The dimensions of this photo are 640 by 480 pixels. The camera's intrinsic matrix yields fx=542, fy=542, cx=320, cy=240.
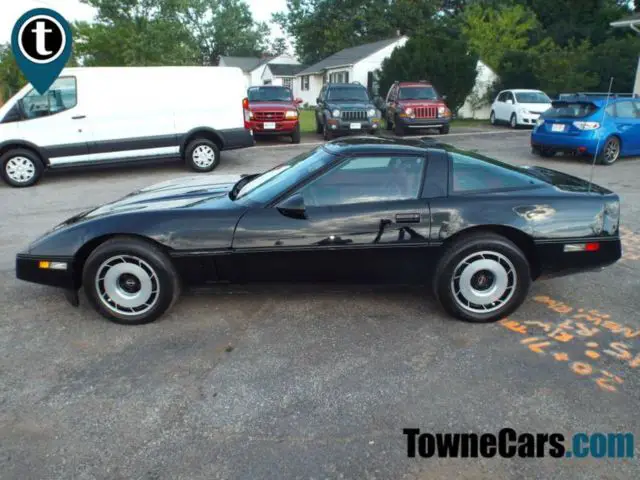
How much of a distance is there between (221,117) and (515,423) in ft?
30.0

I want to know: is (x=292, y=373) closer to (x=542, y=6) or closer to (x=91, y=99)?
(x=91, y=99)

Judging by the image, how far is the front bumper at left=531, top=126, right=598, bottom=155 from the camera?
10.9 metres

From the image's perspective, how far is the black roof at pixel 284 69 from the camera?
5442 cm

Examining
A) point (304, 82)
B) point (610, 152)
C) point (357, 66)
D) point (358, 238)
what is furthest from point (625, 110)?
point (304, 82)

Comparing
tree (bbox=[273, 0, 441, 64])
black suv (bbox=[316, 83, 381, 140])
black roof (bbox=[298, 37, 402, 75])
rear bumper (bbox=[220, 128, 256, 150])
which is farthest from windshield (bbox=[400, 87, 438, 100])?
tree (bbox=[273, 0, 441, 64])

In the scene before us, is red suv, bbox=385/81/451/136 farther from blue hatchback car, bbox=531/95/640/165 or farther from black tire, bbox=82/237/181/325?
black tire, bbox=82/237/181/325

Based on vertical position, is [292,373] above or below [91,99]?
below

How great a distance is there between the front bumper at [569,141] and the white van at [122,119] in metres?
6.43

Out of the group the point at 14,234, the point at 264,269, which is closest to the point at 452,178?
the point at 264,269

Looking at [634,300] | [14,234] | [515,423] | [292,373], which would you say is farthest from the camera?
[14,234]

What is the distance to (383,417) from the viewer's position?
2.88 metres

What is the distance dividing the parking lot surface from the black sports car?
0.26m

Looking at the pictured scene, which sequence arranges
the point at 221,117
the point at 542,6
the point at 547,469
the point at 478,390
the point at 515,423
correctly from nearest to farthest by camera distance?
the point at 547,469
the point at 515,423
the point at 478,390
the point at 221,117
the point at 542,6

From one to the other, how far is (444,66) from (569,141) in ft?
47.4
